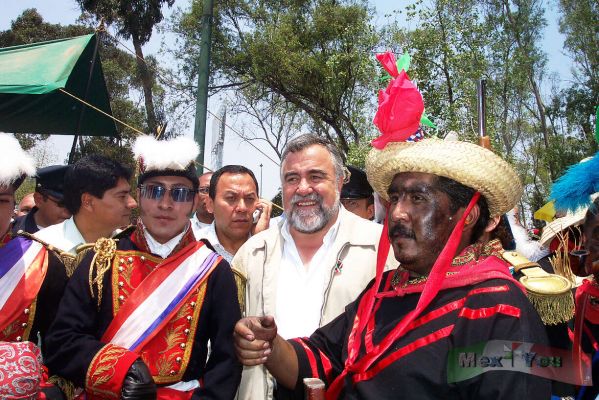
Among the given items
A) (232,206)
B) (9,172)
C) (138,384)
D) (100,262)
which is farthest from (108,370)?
(232,206)

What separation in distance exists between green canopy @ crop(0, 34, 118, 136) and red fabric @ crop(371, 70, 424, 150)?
4.92 m

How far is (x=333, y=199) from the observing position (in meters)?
3.69

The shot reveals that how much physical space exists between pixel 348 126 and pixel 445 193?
59.8 ft

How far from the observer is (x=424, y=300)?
2291 mm

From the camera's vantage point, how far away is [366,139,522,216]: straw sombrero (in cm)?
240

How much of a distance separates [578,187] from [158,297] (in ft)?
6.75

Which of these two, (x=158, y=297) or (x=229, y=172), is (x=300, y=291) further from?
(x=229, y=172)

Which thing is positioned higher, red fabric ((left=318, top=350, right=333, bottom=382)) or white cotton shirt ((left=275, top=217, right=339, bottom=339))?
white cotton shirt ((left=275, top=217, right=339, bottom=339))

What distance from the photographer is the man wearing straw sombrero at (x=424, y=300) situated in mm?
2158

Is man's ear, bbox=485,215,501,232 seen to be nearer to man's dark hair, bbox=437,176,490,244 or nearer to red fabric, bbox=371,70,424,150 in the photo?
man's dark hair, bbox=437,176,490,244

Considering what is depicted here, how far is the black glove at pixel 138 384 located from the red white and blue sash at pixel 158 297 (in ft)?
0.63

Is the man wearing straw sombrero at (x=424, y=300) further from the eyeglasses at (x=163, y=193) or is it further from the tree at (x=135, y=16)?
the tree at (x=135, y=16)

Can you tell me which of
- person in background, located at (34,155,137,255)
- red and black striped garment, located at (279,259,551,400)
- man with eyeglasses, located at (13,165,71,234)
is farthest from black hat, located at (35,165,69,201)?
red and black striped garment, located at (279,259,551,400)

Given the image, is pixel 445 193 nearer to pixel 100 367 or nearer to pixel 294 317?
pixel 294 317
